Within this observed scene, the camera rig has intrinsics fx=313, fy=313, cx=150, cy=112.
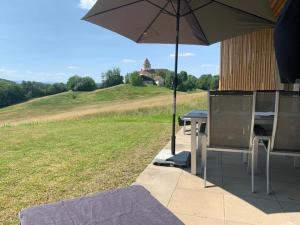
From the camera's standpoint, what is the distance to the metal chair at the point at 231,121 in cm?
305

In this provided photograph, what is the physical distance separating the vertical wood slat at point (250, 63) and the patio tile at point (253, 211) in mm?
4682

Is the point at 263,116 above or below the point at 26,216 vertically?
above

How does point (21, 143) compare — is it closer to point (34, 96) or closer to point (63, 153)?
point (63, 153)

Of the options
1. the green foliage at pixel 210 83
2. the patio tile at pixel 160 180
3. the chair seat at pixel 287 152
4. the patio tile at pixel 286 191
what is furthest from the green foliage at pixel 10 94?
the chair seat at pixel 287 152

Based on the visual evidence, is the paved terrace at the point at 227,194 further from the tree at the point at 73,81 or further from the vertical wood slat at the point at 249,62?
the tree at the point at 73,81

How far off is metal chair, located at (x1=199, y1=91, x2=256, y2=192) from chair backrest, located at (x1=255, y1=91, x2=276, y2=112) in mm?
924

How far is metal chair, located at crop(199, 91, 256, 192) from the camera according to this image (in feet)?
10.0

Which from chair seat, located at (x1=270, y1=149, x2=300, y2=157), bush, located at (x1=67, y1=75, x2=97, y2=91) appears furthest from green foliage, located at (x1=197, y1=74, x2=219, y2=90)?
bush, located at (x1=67, y1=75, x2=97, y2=91)

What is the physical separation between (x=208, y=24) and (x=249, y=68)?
13.1 feet

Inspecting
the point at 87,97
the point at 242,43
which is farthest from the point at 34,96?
the point at 242,43

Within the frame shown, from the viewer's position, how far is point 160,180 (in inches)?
135

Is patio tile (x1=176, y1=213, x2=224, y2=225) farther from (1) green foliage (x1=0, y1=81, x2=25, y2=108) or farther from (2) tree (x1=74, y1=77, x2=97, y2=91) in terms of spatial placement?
(2) tree (x1=74, y1=77, x2=97, y2=91)

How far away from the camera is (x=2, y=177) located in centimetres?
364

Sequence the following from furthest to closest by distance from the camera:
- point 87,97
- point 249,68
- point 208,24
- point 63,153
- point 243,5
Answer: point 87,97
point 249,68
point 63,153
point 208,24
point 243,5
